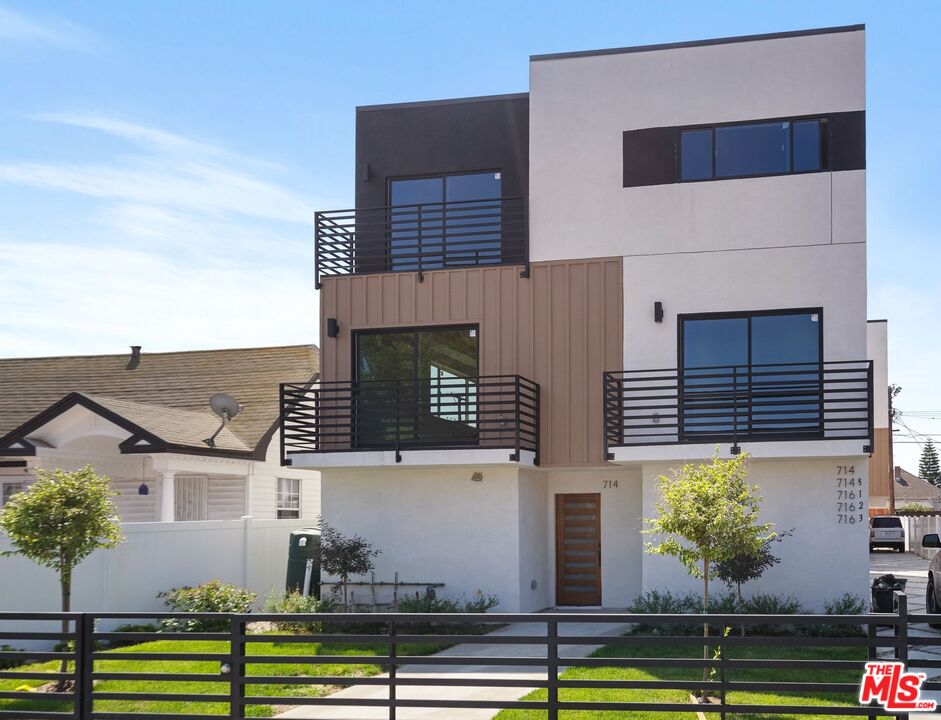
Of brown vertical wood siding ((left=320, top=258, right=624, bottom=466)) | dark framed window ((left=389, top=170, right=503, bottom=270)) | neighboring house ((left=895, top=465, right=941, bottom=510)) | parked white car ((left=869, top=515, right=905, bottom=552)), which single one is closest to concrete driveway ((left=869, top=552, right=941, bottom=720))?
parked white car ((left=869, top=515, right=905, bottom=552))

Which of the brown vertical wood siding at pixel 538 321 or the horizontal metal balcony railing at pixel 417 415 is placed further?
the brown vertical wood siding at pixel 538 321

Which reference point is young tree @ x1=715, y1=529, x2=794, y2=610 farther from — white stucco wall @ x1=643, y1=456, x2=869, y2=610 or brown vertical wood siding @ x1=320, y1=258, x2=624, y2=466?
brown vertical wood siding @ x1=320, y1=258, x2=624, y2=466

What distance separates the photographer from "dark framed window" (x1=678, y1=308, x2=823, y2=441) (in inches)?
731

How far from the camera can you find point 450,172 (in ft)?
71.4

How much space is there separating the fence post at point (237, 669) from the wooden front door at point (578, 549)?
1263cm

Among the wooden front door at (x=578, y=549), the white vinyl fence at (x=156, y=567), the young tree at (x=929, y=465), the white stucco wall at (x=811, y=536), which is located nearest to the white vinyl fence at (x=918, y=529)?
the wooden front door at (x=578, y=549)

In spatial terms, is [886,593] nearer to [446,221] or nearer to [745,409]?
[745,409]

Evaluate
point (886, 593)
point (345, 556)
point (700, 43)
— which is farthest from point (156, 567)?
point (700, 43)

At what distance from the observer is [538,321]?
2044 cm

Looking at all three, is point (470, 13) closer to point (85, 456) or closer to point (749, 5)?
point (749, 5)

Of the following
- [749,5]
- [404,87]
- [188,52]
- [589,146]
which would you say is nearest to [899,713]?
[749,5]

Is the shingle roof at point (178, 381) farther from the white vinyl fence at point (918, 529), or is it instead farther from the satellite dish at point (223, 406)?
the white vinyl fence at point (918, 529)

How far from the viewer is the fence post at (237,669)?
30.6 ft

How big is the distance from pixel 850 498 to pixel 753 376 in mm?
2449
